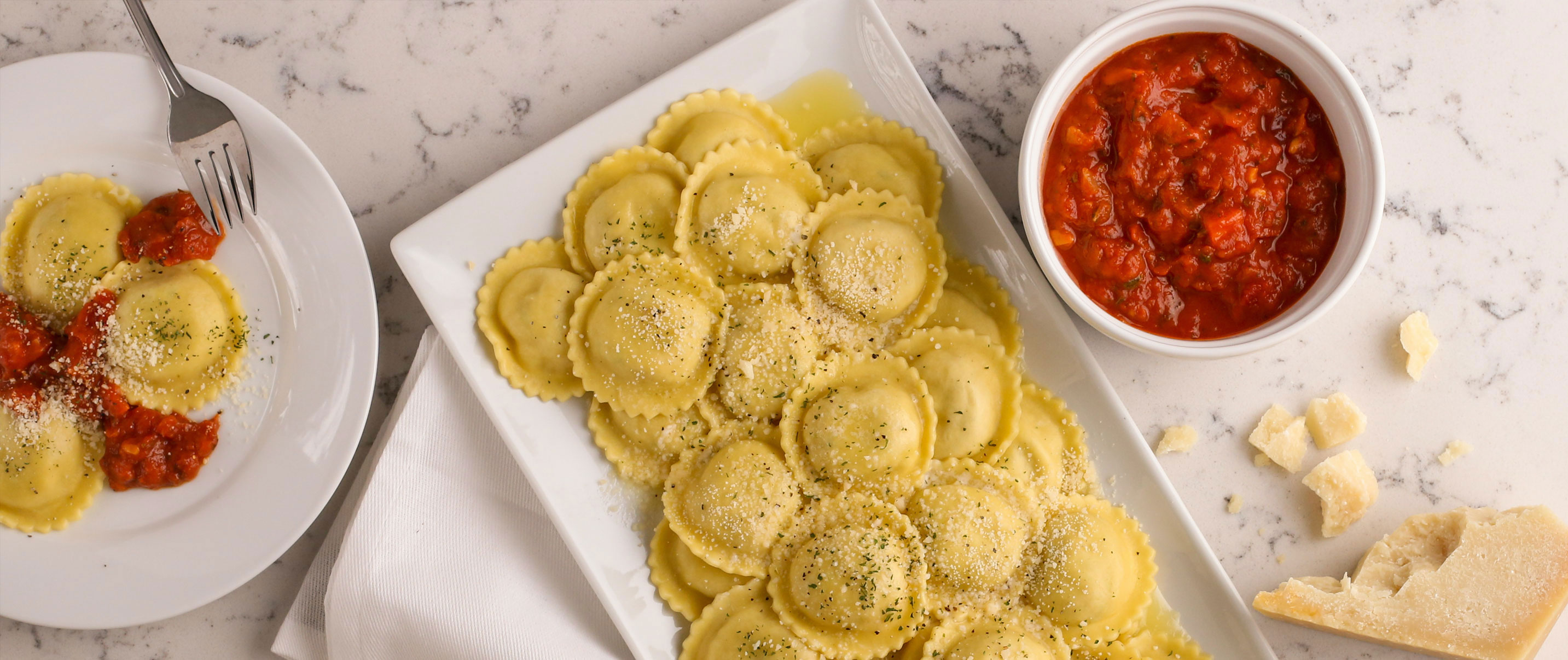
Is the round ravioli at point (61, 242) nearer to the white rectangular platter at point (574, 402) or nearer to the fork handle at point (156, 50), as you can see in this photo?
the fork handle at point (156, 50)

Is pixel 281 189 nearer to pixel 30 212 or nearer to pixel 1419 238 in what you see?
pixel 30 212

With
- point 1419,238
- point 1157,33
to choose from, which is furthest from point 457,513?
point 1419,238

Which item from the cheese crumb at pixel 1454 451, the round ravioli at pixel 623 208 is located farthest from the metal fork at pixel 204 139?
the cheese crumb at pixel 1454 451

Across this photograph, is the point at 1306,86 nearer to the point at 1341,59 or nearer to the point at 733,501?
the point at 1341,59

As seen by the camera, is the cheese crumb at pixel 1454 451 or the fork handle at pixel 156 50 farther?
the cheese crumb at pixel 1454 451

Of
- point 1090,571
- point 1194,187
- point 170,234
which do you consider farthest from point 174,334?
point 1194,187

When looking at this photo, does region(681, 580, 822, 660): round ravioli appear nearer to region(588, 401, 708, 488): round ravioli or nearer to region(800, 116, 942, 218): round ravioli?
region(588, 401, 708, 488): round ravioli

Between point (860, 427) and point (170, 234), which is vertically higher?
point (860, 427)
